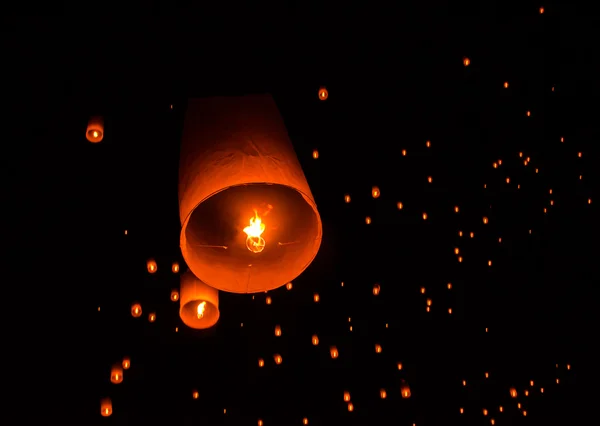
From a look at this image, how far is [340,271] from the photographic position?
9.97ft

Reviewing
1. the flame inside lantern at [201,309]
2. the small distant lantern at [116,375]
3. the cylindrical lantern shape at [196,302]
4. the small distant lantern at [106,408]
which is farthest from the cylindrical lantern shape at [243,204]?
the small distant lantern at [106,408]

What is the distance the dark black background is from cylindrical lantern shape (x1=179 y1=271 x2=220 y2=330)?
41cm

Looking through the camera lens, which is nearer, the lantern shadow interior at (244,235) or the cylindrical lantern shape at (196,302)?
the lantern shadow interior at (244,235)

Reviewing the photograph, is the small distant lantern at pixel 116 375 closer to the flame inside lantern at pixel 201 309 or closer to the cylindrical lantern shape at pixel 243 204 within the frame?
the flame inside lantern at pixel 201 309

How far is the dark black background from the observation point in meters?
2.31

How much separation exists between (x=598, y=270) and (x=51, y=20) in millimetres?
3191

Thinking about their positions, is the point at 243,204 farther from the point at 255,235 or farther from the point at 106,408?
the point at 106,408

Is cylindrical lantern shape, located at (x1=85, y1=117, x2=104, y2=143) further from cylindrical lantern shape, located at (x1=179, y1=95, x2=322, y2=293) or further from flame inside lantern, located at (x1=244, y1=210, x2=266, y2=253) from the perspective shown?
flame inside lantern, located at (x1=244, y1=210, x2=266, y2=253)

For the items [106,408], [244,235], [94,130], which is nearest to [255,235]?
[244,235]

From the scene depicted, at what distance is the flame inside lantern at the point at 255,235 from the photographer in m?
1.68

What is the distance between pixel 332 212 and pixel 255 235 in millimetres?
1210

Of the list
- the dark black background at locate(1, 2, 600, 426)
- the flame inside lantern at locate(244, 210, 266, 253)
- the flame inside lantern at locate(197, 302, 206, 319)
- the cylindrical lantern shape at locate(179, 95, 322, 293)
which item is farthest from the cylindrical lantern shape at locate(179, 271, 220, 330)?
the flame inside lantern at locate(244, 210, 266, 253)

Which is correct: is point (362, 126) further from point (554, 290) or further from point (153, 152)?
point (554, 290)

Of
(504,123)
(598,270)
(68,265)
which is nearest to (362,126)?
(504,123)
